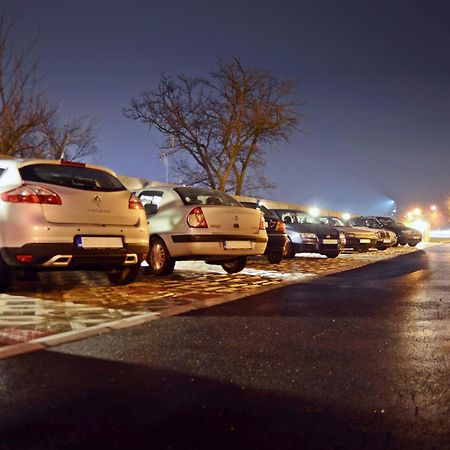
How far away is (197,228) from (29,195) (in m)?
3.04

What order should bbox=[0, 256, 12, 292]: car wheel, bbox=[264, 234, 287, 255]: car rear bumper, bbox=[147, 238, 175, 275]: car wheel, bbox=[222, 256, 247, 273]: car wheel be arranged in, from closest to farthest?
bbox=[0, 256, 12, 292]: car wheel < bbox=[147, 238, 175, 275]: car wheel < bbox=[222, 256, 247, 273]: car wheel < bbox=[264, 234, 287, 255]: car rear bumper

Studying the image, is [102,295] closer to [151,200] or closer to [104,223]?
[104,223]

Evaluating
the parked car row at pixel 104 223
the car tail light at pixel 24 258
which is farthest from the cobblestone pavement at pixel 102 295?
the car tail light at pixel 24 258

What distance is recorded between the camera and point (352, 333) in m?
5.00

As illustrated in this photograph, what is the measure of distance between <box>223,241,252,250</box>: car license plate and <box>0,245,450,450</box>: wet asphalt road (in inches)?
128

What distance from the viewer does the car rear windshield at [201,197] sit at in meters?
9.38

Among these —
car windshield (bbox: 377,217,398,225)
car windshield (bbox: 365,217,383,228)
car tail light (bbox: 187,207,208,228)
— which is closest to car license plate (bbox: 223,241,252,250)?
car tail light (bbox: 187,207,208,228)

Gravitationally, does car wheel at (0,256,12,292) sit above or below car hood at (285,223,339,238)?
below

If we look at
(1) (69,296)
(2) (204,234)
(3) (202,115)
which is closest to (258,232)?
(2) (204,234)

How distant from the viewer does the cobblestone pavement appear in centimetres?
531

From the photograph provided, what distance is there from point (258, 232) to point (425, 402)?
21.8 feet

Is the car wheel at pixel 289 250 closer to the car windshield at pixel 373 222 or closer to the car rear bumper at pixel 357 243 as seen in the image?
the car rear bumper at pixel 357 243

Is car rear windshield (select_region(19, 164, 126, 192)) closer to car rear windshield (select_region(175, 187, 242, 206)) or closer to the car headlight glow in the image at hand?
car rear windshield (select_region(175, 187, 242, 206))

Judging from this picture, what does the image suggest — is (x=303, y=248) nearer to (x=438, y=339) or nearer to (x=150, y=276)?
(x=150, y=276)
